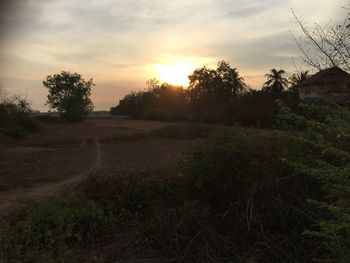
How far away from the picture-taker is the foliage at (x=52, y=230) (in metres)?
6.01

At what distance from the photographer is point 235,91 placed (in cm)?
6506

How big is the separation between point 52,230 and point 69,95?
58.2 meters

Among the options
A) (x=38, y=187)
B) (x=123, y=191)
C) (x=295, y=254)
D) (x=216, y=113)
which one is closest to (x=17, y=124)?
(x=216, y=113)

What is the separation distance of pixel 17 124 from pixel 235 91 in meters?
34.6

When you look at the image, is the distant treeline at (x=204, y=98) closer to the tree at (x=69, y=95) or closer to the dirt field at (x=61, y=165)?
the tree at (x=69, y=95)

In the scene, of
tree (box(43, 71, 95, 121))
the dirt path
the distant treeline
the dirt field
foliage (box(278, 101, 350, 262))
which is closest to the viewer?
foliage (box(278, 101, 350, 262))

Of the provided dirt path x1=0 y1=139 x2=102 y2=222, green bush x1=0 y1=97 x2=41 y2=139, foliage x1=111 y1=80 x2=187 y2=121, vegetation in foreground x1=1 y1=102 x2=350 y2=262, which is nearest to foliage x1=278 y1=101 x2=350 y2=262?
vegetation in foreground x1=1 y1=102 x2=350 y2=262

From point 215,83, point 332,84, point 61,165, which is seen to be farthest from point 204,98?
point 332,84

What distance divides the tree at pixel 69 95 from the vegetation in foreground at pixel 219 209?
54.9 metres

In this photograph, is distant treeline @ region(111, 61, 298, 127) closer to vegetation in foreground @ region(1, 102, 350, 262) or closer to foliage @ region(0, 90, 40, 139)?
foliage @ region(0, 90, 40, 139)

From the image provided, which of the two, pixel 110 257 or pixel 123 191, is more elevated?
pixel 123 191

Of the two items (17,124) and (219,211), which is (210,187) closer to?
(219,211)

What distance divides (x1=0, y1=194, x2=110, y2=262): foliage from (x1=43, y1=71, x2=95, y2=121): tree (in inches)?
2158

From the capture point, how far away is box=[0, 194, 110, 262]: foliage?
237 inches
